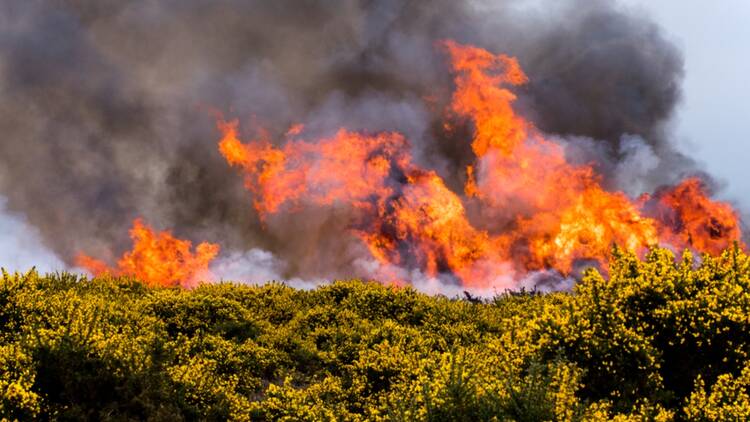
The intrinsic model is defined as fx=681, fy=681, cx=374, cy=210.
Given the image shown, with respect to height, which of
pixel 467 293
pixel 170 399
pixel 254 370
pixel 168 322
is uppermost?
pixel 467 293

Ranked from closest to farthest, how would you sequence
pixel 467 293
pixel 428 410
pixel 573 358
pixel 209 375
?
pixel 428 410 → pixel 573 358 → pixel 209 375 → pixel 467 293

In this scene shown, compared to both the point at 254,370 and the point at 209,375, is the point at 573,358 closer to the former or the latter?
the point at 209,375

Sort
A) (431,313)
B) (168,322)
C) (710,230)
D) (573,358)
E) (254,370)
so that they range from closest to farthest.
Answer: (573,358), (254,370), (168,322), (431,313), (710,230)

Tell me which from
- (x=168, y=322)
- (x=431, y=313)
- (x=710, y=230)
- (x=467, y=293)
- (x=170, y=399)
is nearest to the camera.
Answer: (x=170, y=399)

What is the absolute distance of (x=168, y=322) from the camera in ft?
67.3

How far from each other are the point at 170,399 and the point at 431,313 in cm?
1123

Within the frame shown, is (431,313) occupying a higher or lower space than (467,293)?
lower

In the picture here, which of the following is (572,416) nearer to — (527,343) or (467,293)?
(527,343)

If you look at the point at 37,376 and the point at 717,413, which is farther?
the point at 37,376

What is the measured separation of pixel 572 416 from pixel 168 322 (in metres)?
13.7

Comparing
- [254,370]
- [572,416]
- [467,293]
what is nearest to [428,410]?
[572,416]

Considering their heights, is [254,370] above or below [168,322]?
below

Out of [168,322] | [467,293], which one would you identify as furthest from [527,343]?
[467,293]

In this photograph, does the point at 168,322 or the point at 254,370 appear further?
the point at 168,322
